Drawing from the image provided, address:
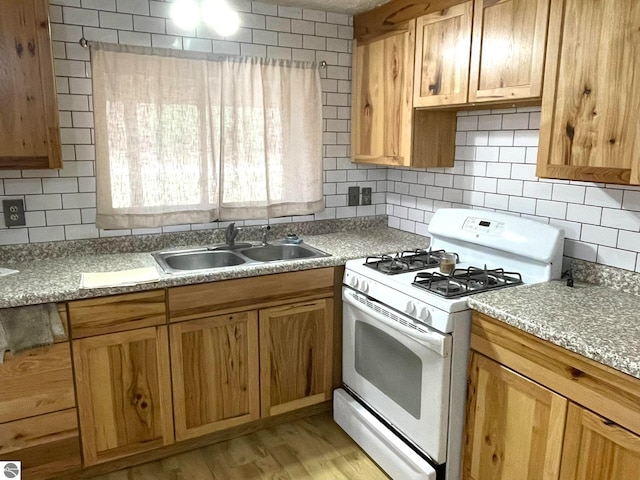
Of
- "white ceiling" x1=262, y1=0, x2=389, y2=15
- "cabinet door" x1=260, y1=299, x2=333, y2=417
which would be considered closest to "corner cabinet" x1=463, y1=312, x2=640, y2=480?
"cabinet door" x1=260, y1=299, x2=333, y2=417

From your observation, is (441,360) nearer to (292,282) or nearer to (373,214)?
(292,282)

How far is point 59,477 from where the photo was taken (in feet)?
6.86

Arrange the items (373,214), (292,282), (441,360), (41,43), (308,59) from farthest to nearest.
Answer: (373,214)
(308,59)
(292,282)
(41,43)
(441,360)

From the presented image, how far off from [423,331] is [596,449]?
2.20 feet

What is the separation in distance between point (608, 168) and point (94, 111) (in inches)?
87.0

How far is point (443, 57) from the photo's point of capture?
7.56 ft

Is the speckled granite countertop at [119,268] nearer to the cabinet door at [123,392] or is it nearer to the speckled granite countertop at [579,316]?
the cabinet door at [123,392]

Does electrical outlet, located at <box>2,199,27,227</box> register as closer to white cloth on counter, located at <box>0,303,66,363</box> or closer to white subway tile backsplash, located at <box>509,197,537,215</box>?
white cloth on counter, located at <box>0,303,66,363</box>

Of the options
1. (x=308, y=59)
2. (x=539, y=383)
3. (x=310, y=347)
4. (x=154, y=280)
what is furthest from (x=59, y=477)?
(x=308, y=59)

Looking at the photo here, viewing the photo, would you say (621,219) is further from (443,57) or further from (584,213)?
(443,57)

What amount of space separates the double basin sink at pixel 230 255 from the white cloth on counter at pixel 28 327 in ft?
1.93

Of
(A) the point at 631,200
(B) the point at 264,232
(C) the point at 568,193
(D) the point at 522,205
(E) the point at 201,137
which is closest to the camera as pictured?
(A) the point at 631,200

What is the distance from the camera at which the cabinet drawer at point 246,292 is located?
2.15m

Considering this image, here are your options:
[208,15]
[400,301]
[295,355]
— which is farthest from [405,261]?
[208,15]
